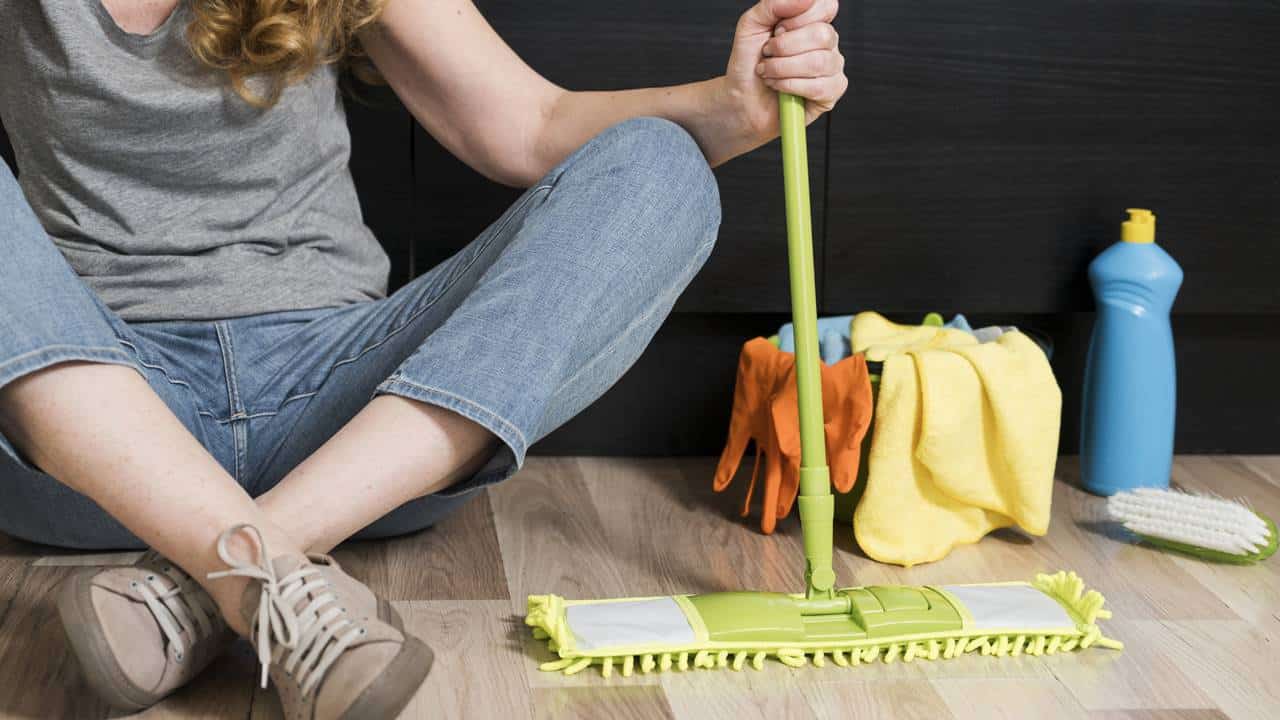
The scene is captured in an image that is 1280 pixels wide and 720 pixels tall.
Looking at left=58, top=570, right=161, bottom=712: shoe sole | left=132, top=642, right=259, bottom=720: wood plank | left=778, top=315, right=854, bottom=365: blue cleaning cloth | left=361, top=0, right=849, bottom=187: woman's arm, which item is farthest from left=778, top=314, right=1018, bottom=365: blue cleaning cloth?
left=58, top=570, right=161, bottom=712: shoe sole

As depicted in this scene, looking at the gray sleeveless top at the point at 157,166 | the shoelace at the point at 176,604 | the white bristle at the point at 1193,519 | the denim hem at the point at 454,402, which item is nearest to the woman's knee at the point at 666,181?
the denim hem at the point at 454,402

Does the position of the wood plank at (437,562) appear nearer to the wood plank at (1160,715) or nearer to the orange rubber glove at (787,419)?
the orange rubber glove at (787,419)

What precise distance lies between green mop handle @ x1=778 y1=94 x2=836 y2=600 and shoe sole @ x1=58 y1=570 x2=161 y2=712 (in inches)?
20.4

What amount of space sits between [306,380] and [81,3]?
0.36 meters

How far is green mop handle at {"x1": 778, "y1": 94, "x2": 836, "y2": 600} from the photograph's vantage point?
44.6 inches

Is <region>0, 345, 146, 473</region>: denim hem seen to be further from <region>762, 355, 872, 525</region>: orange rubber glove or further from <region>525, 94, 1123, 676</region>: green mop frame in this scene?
<region>762, 355, 872, 525</region>: orange rubber glove

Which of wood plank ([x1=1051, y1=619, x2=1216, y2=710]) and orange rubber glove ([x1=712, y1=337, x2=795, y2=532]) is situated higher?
orange rubber glove ([x1=712, y1=337, x2=795, y2=532])

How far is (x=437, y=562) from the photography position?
1338mm

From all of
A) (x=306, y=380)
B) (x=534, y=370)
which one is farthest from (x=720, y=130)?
(x=306, y=380)

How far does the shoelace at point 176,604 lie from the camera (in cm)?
97

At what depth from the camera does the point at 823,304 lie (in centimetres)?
165

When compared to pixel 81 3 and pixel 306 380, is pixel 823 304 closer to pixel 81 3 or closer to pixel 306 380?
pixel 306 380

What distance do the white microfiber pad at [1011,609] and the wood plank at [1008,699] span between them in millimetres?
52

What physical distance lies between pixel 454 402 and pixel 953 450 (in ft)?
1.94
